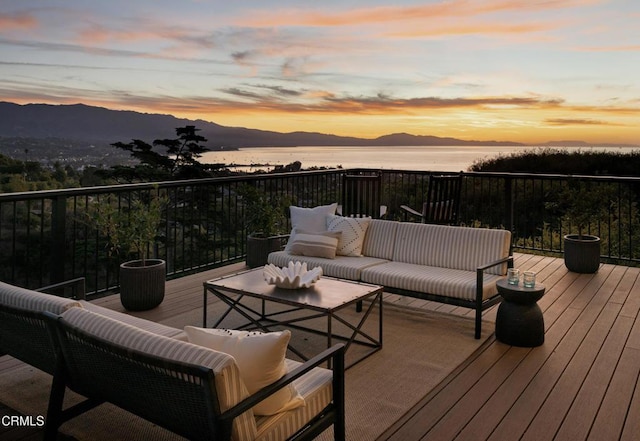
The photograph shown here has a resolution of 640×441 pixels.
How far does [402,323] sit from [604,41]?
19.6 ft

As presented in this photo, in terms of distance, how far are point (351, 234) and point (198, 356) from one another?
3477 millimetres

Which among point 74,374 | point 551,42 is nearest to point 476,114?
point 551,42

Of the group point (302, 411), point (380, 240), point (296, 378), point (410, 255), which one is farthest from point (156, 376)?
point (380, 240)

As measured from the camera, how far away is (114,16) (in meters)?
7.78

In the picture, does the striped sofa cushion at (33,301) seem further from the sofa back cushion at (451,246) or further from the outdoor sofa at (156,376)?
the sofa back cushion at (451,246)

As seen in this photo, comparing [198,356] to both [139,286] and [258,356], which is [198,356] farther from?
[139,286]

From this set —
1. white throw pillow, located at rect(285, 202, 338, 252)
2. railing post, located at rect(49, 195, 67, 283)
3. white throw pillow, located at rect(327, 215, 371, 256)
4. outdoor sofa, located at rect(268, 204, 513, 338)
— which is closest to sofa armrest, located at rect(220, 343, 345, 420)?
outdoor sofa, located at rect(268, 204, 513, 338)

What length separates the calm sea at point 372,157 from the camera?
835cm

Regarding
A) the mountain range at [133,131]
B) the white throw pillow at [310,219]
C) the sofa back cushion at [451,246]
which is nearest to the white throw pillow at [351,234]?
the white throw pillow at [310,219]

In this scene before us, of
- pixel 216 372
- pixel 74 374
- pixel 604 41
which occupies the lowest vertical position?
pixel 74 374

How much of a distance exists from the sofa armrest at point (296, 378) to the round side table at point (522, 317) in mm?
2028

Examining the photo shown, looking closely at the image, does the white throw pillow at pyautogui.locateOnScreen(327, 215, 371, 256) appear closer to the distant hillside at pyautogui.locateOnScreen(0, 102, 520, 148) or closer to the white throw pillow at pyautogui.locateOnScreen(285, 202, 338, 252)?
the white throw pillow at pyautogui.locateOnScreen(285, 202, 338, 252)

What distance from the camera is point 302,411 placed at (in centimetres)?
197

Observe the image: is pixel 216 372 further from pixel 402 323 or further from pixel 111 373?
pixel 402 323
